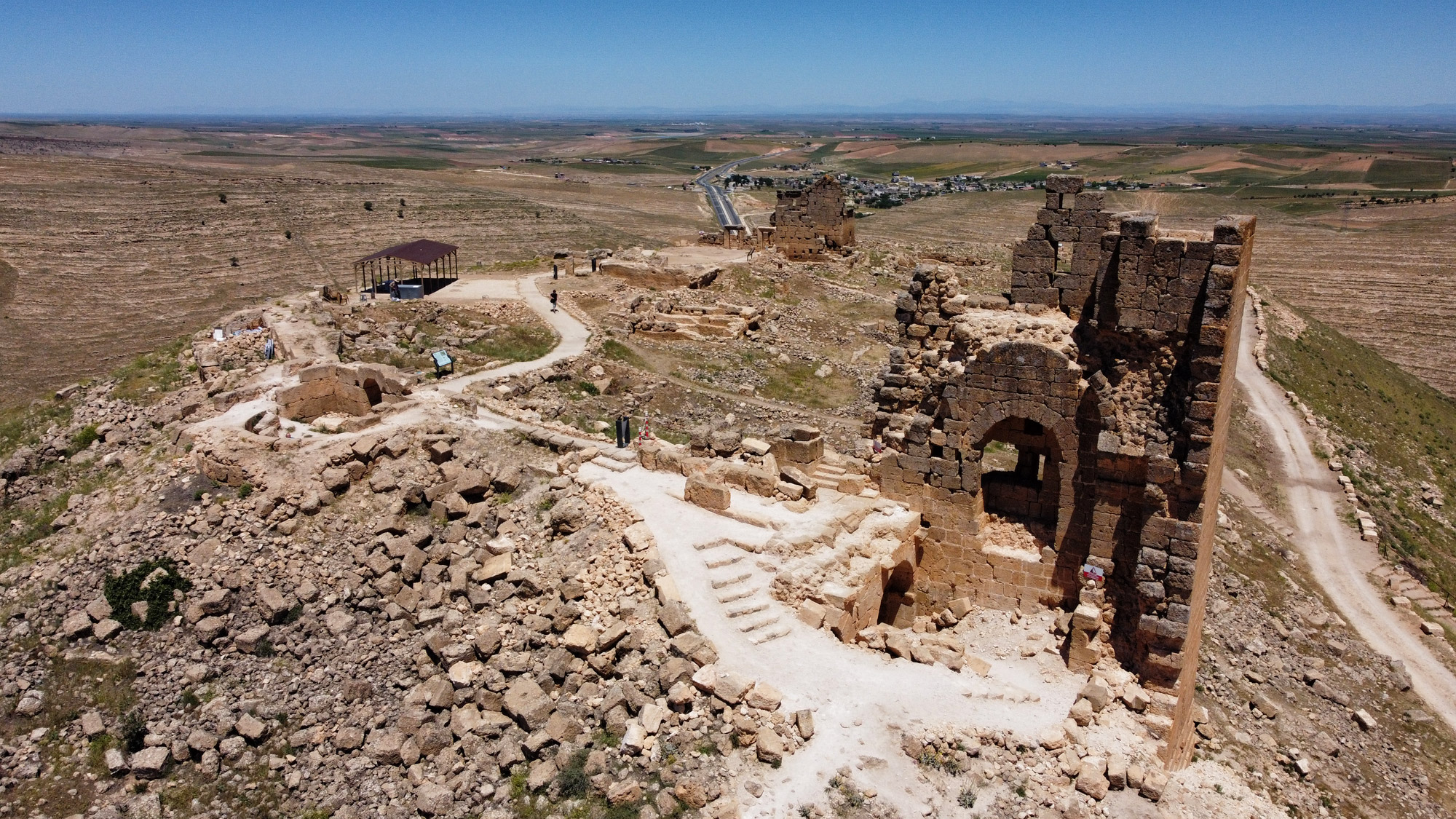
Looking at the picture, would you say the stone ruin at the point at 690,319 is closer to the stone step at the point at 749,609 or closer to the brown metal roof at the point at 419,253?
the brown metal roof at the point at 419,253

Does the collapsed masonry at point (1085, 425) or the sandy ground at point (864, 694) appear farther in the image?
the collapsed masonry at point (1085, 425)

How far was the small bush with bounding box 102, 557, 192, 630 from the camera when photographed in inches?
640

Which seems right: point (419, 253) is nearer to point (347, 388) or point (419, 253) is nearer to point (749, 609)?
point (347, 388)

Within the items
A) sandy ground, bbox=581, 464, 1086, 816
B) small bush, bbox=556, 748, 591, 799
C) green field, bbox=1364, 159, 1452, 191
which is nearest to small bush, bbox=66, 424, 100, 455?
sandy ground, bbox=581, 464, 1086, 816

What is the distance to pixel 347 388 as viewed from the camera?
2369 cm

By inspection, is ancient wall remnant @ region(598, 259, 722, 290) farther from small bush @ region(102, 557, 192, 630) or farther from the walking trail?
small bush @ region(102, 557, 192, 630)

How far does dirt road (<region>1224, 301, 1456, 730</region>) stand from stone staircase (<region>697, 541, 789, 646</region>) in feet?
48.8

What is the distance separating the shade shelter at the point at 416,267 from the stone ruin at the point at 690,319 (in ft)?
26.4

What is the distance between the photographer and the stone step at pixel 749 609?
542 inches

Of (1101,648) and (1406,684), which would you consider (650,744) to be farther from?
(1406,684)

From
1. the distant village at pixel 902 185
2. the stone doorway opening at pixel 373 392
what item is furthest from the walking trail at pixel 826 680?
the distant village at pixel 902 185

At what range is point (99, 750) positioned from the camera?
1378cm

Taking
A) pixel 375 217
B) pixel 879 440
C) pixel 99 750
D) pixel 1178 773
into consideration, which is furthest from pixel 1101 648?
pixel 375 217

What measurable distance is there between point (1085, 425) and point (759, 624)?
5.82 metres
